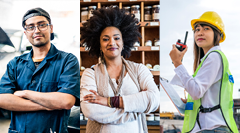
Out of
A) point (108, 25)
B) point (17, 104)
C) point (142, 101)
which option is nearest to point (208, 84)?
point (142, 101)

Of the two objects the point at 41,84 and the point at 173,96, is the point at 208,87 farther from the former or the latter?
the point at 41,84

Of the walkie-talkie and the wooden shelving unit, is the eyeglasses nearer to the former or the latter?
the wooden shelving unit

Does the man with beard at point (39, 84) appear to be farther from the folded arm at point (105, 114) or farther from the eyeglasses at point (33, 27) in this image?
the folded arm at point (105, 114)

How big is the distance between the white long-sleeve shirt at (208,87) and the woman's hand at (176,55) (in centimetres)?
14

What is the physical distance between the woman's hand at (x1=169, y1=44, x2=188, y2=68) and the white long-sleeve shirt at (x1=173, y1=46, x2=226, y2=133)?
14 centimetres

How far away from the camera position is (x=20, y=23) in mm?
Result: 1690

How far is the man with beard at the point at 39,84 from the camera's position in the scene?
1.54 meters

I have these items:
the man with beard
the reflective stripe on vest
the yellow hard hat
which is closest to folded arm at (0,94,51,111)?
the man with beard

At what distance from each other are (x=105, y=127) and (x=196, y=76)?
0.70m

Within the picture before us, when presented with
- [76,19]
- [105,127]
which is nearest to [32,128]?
[105,127]

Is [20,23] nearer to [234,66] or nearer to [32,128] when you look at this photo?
[32,128]

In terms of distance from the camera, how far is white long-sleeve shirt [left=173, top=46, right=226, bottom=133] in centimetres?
145

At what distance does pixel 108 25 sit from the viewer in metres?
1.65

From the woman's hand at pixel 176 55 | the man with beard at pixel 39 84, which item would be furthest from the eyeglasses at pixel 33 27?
the woman's hand at pixel 176 55
